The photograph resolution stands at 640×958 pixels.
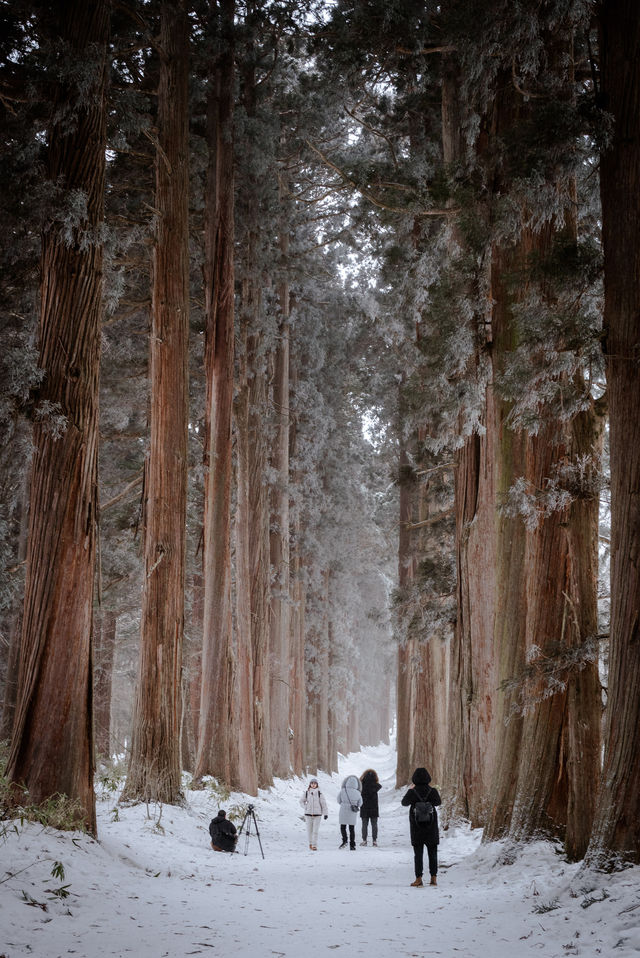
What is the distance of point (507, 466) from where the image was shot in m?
9.20

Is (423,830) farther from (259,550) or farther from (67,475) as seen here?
(259,550)

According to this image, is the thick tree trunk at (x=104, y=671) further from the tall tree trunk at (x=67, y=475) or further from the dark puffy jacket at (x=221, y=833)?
the tall tree trunk at (x=67, y=475)

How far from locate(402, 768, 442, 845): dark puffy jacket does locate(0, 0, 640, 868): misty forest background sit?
0.83 meters

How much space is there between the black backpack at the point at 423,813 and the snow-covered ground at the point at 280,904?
0.61 m

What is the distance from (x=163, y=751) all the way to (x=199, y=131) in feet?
40.6

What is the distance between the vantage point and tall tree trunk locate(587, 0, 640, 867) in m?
5.31

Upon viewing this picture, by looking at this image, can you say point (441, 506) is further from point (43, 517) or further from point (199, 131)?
point (43, 517)

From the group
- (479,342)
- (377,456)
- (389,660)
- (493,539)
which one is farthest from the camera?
(389,660)

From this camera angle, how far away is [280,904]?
254 inches

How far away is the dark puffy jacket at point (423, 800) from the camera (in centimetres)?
768

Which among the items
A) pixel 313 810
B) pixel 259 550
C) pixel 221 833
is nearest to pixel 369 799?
pixel 313 810

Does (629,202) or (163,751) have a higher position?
Result: (629,202)

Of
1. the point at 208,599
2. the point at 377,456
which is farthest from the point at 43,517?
the point at 377,456

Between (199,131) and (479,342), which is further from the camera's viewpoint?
(199,131)
